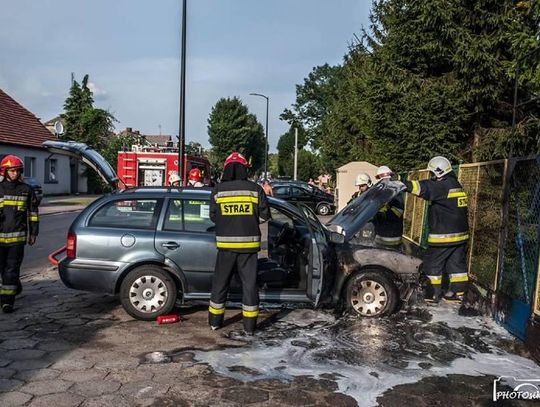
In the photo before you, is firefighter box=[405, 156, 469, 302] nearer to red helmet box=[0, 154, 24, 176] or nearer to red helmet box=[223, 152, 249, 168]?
Answer: red helmet box=[223, 152, 249, 168]

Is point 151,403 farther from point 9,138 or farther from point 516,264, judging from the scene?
point 9,138

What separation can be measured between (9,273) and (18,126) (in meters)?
28.7

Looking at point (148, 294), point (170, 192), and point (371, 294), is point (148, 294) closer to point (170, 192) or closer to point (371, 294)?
point (170, 192)

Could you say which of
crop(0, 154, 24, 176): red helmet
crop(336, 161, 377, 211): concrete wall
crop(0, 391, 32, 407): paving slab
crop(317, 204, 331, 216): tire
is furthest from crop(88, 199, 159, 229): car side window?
crop(317, 204, 331, 216): tire

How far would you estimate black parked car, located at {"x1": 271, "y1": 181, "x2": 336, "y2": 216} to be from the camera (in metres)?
24.6

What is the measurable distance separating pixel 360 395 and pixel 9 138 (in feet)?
98.4

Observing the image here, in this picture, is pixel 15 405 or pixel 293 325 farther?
pixel 293 325

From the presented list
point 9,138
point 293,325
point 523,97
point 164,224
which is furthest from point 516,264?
point 9,138

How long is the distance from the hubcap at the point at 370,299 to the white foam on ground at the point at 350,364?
0.50 metres

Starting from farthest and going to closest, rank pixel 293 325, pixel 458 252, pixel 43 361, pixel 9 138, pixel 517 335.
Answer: pixel 9 138 < pixel 458 252 < pixel 293 325 < pixel 517 335 < pixel 43 361

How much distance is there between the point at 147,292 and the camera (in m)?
5.85

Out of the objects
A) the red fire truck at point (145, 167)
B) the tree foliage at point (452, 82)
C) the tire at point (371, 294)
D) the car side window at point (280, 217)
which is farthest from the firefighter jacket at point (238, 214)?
the red fire truck at point (145, 167)

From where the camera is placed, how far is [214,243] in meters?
5.92

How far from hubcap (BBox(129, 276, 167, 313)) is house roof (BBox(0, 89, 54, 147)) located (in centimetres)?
2619
